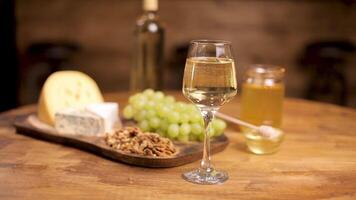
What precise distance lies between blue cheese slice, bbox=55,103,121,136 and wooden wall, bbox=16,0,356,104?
2.26 m

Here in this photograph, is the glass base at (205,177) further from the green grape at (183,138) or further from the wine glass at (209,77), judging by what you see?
the green grape at (183,138)

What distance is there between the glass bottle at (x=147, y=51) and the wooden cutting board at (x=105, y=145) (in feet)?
1.04

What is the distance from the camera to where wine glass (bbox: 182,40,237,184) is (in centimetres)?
100

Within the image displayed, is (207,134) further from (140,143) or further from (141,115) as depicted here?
(141,115)

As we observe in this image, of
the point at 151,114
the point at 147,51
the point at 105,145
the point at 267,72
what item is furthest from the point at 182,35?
the point at 105,145

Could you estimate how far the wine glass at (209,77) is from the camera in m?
1.00

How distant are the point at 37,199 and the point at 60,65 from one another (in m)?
2.68

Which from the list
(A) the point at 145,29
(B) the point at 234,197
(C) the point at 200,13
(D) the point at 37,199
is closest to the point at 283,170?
(B) the point at 234,197

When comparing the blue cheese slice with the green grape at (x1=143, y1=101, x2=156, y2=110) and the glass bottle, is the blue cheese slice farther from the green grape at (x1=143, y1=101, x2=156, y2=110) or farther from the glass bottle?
the glass bottle

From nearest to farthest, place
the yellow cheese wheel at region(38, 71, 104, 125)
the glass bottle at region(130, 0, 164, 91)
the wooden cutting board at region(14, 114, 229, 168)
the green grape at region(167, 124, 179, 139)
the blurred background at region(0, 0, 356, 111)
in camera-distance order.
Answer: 1. the wooden cutting board at region(14, 114, 229, 168)
2. the green grape at region(167, 124, 179, 139)
3. the yellow cheese wheel at region(38, 71, 104, 125)
4. the glass bottle at region(130, 0, 164, 91)
5. the blurred background at region(0, 0, 356, 111)

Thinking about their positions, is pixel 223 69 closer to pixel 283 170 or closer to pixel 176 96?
pixel 283 170

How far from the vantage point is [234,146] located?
1.29 meters

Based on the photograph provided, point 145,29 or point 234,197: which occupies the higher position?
point 145,29

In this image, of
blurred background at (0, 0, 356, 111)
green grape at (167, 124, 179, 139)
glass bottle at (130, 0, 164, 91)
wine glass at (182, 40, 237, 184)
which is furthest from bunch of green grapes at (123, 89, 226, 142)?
blurred background at (0, 0, 356, 111)
